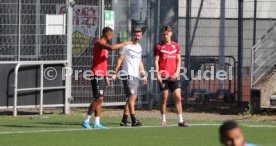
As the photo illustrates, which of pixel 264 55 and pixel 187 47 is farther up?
pixel 187 47

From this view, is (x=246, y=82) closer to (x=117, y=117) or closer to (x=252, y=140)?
(x=117, y=117)

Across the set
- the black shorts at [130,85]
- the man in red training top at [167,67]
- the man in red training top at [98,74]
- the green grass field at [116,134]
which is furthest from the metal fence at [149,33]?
the black shorts at [130,85]

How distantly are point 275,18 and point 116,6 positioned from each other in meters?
5.31

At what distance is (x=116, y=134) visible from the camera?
1367 centimetres

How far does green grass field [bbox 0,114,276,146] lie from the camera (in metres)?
12.4

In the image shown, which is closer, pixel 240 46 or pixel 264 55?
pixel 264 55

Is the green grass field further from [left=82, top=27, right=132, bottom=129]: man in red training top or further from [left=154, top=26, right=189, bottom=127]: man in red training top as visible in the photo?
[left=154, top=26, right=189, bottom=127]: man in red training top

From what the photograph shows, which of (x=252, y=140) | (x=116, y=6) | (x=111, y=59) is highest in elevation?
(x=116, y=6)

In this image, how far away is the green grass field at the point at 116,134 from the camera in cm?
1244

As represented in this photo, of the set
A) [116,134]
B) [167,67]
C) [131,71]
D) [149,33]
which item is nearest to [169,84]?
[167,67]

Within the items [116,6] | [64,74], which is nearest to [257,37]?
[116,6]

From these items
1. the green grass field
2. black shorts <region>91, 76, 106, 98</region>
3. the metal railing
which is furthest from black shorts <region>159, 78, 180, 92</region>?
the metal railing

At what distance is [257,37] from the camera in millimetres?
23516

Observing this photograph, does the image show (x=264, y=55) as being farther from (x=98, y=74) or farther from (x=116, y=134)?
(x=116, y=134)
